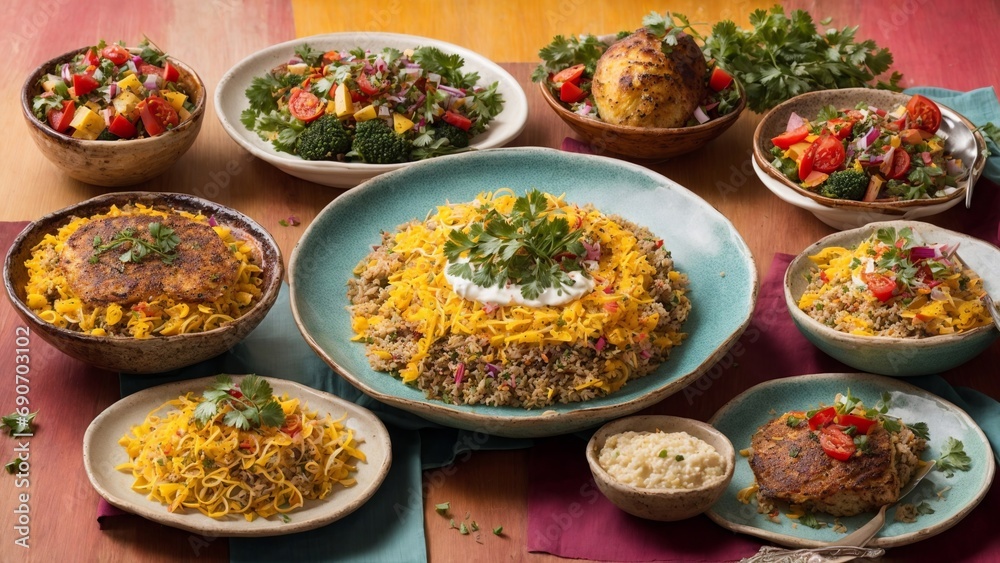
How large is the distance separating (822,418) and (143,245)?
276cm

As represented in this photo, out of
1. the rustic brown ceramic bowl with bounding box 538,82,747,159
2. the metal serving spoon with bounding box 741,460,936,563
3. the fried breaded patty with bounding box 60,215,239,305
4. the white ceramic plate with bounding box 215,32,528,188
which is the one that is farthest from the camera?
the rustic brown ceramic bowl with bounding box 538,82,747,159

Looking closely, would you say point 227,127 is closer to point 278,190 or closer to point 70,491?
point 278,190

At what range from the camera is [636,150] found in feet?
18.7

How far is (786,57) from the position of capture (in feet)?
19.6

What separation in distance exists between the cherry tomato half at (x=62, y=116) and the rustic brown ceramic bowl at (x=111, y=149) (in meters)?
0.05

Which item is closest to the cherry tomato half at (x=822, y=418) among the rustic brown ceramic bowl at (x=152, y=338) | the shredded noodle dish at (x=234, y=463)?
the shredded noodle dish at (x=234, y=463)

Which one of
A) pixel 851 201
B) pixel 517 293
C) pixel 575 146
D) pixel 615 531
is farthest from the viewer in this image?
pixel 575 146

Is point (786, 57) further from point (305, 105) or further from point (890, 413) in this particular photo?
point (305, 105)

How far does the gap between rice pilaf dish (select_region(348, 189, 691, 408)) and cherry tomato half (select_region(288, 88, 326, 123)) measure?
1214 millimetres

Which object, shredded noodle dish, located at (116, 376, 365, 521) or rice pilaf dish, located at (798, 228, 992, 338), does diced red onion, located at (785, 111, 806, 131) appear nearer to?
rice pilaf dish, located at (798, 228, 992, 338)

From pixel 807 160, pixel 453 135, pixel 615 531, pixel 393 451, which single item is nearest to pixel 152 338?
pixel 393 451

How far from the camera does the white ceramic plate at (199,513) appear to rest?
3779 millimetres

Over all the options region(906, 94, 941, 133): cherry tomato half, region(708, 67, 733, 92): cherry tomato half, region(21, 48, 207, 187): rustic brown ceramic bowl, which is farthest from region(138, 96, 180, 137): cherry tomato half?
region(906, 94, 941, 133): cherry tomato half

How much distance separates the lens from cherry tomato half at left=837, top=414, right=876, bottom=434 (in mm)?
3988
